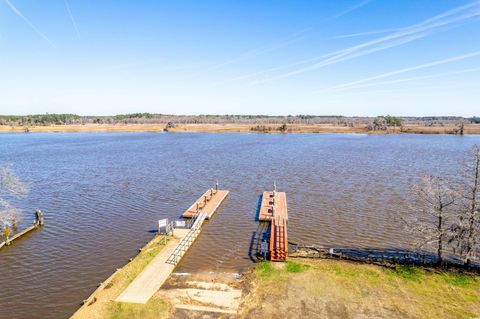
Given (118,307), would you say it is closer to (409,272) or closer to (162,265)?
(162,265)

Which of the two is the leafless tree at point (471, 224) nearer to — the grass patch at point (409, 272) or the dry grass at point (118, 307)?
the grass patch at point (409, 272)

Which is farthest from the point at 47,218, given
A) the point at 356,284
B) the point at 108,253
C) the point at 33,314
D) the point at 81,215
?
the point at 356,284

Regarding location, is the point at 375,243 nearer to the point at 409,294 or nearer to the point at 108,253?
the point at 409,294

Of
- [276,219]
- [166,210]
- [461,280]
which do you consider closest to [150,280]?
[276,219]

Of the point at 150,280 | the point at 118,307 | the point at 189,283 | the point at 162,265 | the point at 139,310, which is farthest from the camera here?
the point at 162,265

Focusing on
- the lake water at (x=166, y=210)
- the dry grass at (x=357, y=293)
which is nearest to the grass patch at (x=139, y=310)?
the lake water at (x=166, y=210)
